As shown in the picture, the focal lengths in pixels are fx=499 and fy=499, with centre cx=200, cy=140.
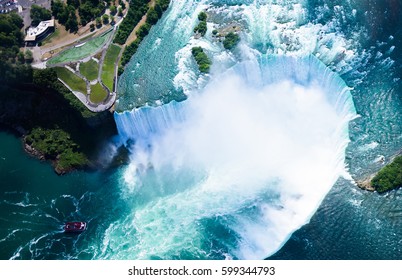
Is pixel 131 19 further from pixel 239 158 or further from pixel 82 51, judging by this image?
pixel 239 158

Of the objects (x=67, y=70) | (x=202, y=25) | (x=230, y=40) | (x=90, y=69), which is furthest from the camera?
(x=202, y=25)

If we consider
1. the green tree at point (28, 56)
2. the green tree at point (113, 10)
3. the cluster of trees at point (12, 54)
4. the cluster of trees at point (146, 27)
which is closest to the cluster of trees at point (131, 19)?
the cluster of trees at point (146, 27)

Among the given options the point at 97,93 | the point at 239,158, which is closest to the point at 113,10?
the point at 97,93

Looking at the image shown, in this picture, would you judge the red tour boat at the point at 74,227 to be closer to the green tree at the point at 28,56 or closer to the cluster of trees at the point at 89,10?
the green tree at the point at 28,56

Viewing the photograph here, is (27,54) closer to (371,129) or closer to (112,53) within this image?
(112,53)

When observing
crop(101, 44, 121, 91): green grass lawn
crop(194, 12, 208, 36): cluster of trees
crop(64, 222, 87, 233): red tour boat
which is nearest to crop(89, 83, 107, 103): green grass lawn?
crop(101, 44, 121, 91): green grass lawn

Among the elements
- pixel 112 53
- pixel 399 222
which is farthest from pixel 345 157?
pixel 112 53
